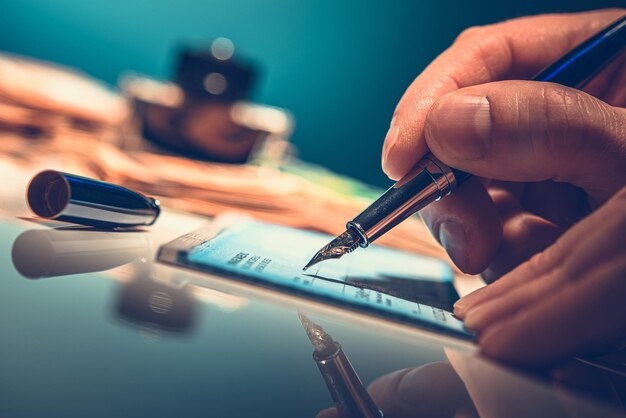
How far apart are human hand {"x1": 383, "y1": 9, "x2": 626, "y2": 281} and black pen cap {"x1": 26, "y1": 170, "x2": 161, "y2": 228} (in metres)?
0.26

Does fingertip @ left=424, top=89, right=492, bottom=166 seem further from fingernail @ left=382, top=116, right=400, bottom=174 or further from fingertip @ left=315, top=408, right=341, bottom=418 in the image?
fingertip @ left=315, top=408, right=341, bottom=418

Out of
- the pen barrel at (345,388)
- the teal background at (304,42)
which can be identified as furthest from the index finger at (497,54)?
the teal background at (304,42)

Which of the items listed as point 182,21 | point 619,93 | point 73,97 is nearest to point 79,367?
point 619,93

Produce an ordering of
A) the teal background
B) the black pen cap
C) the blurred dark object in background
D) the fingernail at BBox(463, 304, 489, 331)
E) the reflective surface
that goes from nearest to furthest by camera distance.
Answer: the reflective surface → the fingernail at BBox(463, 304, 489, 331) → the black pen cap → the blurred dark object in background → the teal background

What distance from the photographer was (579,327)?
0.99ft

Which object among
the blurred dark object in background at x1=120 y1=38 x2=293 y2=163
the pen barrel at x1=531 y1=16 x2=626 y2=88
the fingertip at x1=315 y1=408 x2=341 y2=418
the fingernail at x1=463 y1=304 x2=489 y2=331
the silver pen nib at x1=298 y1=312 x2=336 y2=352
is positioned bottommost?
the blurred dark object in background at x1=120 y1=38 x2=293 y2=163

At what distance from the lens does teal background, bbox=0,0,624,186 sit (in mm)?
1757

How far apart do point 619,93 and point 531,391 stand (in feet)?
1.52

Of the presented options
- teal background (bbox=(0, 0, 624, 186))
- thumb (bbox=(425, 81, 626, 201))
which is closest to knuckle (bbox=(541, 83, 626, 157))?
thumb (bbox=(425, 81, 626, 201))

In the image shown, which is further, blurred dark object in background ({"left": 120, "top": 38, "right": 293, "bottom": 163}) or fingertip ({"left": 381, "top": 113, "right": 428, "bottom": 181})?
blurred dark object in background ({"left": 120, "top": 38, "right": 293, "bottom": 163})

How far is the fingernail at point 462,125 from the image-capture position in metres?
0.38

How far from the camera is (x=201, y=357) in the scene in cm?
24

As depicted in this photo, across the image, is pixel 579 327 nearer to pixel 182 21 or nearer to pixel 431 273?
pixel 431 273

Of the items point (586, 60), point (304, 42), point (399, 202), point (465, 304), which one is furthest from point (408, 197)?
point (304, 42)
